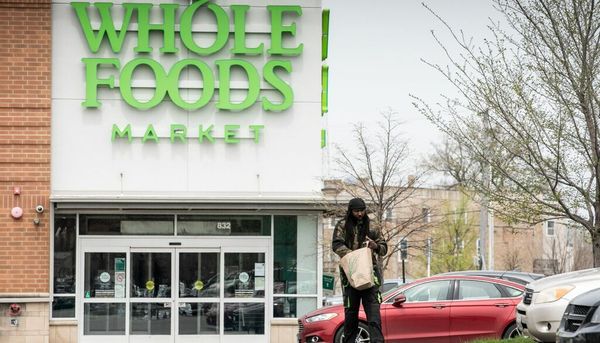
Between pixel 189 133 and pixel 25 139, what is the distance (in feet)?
11.2

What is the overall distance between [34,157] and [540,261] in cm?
3842

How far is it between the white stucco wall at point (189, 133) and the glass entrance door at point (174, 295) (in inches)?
56.1

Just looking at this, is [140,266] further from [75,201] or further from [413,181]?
[413,181]

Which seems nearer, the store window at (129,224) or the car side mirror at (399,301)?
the car side mirror at (399,301)

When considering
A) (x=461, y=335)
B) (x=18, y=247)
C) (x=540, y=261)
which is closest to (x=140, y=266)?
(x=18, y=247)

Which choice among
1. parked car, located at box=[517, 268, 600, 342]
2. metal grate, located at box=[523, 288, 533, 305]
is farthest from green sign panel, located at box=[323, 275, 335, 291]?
parked car, located at box=[517, 268, 600, 342]

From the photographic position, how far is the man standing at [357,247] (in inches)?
490

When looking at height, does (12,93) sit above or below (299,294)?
above

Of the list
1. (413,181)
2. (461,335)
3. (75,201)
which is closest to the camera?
(461,335)

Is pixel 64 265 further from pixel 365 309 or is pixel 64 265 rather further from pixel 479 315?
pixel 365 309

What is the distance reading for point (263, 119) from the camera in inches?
904

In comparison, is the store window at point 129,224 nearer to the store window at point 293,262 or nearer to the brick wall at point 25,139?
the brick wall at point 25,139

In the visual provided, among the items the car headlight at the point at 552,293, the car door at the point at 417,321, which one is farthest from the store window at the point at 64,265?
the car headlight at the point at 552,293

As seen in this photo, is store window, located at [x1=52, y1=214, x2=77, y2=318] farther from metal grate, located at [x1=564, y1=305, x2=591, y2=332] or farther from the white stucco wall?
metal grate, located at [x1=564, y1=305, x2=591, y2=332]
